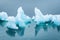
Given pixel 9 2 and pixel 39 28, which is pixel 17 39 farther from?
pixel 9 2

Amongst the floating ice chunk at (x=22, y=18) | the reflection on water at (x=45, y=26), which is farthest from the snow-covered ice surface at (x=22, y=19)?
the reflection on water at (x=45, y=26)

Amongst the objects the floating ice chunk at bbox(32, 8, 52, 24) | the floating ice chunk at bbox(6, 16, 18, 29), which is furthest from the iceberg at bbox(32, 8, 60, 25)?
the floating ice chunk at bbox(6, 16, 18, 29)

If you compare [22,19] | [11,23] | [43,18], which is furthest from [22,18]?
[43,18]

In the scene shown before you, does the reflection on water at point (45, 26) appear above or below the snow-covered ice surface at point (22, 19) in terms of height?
below

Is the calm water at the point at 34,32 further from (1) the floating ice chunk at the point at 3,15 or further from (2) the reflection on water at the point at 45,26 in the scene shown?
(1) the floating ice chunk at the point at 3,15

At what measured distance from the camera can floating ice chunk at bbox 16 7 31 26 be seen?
1.61 metres

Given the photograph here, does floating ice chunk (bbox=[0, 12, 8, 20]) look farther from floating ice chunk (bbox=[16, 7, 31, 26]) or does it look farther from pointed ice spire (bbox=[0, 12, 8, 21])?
floating ice chunk (bbox=[16, 7, 31, 26])

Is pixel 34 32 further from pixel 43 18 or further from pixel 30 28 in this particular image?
pixel 43 18

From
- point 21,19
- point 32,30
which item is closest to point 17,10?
point 21,19

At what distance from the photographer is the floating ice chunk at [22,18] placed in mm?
1605

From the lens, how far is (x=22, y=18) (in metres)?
1.61

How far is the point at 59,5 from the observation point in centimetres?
164

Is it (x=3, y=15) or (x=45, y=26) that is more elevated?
(x=3, y=15)

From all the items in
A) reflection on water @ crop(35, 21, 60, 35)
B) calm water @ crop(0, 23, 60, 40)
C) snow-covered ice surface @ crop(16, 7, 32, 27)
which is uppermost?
snow-covered ice surface @ crop(16, 7, 32, 27)
